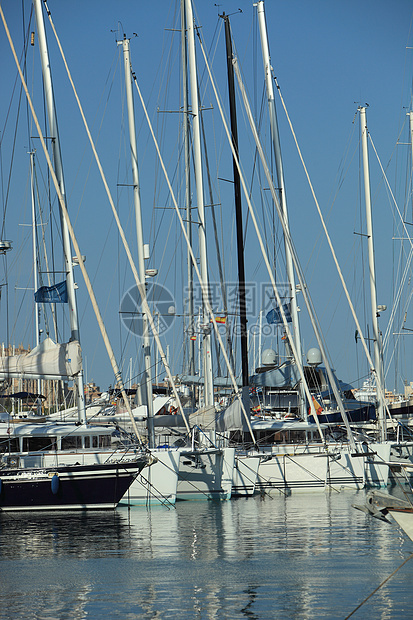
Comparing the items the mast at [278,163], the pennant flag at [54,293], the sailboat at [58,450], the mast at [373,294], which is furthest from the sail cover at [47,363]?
the mast at [373,294]

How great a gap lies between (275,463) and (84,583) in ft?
56.4

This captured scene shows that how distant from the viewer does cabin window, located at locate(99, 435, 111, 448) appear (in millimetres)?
29505

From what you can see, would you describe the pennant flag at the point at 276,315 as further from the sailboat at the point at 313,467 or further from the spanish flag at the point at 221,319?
the spanish flag at the point at 221,319

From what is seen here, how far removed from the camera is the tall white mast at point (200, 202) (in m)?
29.5

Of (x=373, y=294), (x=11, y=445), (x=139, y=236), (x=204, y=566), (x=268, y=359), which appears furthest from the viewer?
(x=268, y=359)

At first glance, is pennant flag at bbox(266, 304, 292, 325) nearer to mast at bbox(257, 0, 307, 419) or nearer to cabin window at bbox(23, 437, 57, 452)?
mast at bbox(257, 0, 307, 419)

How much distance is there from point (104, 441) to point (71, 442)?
144 cm

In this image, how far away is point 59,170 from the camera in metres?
28.1

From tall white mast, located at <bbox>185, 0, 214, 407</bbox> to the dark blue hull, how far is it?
4.76 metres

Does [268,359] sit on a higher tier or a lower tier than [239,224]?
Answer: lower

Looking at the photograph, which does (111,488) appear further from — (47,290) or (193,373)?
Answer: (193,373)

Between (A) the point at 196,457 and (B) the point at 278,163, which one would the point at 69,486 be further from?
(B) the point at 278,163

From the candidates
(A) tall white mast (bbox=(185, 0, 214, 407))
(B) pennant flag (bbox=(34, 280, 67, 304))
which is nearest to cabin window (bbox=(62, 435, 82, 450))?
(A) tall white mast (bbox=(185, 0, 214, 407))

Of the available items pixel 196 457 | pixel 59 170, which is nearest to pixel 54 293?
pixel 59 170
